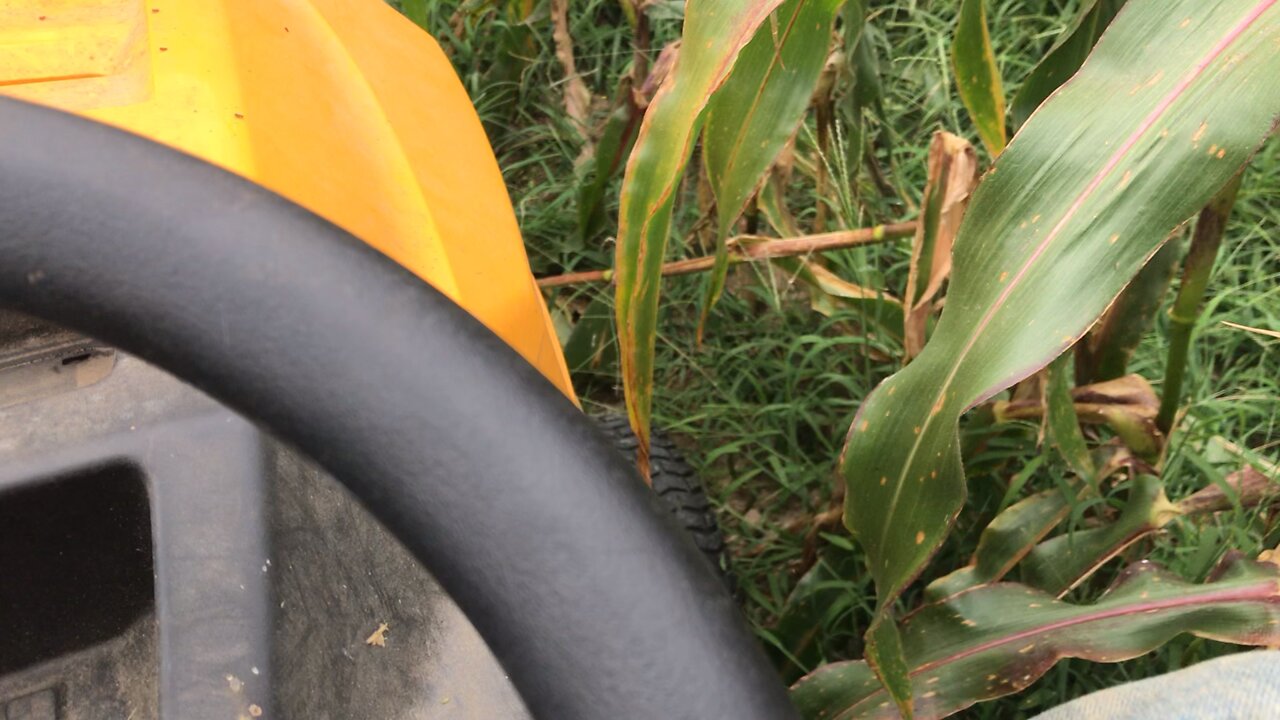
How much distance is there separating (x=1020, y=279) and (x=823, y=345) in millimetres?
736

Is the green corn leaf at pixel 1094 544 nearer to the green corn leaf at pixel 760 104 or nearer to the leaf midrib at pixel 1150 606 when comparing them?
the leaf midrib at pixel 1150 606

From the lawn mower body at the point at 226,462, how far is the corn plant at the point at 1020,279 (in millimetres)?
147

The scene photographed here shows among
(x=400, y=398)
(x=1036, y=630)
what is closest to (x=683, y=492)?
(x=1036, y=630)

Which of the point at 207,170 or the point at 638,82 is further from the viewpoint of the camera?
the point at 638,82

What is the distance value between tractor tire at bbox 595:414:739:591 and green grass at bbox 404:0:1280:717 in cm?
10

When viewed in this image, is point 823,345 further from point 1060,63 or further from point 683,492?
point 1060,63

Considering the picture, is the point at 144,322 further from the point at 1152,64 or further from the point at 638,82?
the point at 638,82

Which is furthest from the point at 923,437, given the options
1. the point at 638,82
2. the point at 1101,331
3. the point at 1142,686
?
the point at 638,82

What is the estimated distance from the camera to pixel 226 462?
0.58m

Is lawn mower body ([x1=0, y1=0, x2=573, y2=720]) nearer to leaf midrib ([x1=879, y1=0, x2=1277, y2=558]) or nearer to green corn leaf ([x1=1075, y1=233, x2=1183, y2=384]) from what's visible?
leaf midrib ([x1=879, y1=0, x2=1277, y2=558])

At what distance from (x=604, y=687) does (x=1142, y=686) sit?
45 cm

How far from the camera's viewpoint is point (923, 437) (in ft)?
2.00

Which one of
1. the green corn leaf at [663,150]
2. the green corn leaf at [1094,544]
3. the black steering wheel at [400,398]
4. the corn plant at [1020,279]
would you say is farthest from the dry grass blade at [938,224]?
the black steering wheel at [400,398]

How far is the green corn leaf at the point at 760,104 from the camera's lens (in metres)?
0.86
